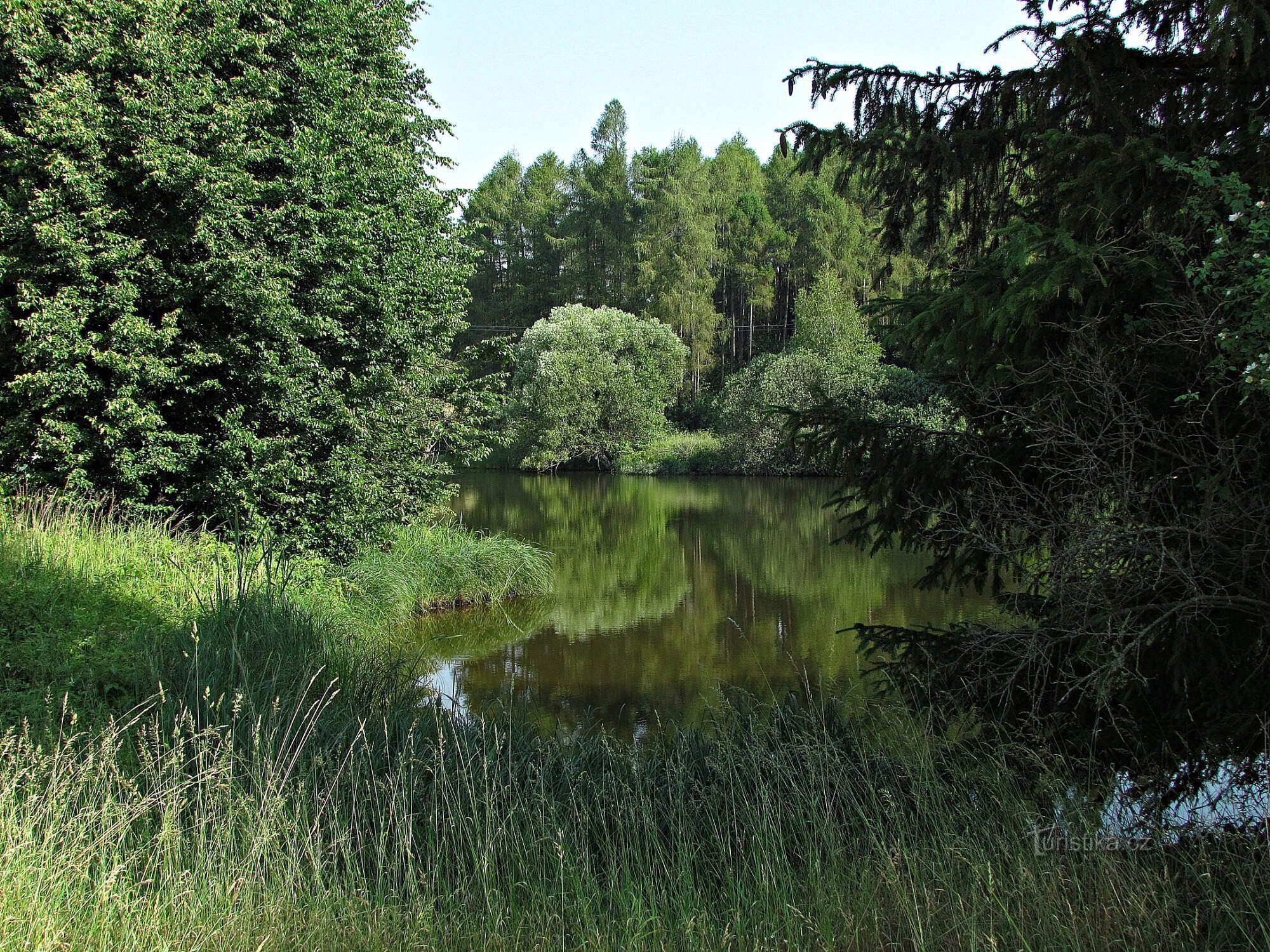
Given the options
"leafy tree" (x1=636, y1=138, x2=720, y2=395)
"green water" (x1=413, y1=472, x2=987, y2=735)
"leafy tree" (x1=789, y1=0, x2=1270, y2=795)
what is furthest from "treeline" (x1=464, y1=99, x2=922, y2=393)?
"leafy tree" (x1=789, y1=0, x2=1270, y2=795)

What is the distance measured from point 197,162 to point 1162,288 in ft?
27.7

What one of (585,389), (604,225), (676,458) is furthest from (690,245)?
(676,458)

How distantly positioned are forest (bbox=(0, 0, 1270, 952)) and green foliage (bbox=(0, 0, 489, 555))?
6 centimetres

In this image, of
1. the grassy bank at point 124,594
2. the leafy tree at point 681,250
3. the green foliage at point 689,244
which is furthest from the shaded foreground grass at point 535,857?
the leafy tree at point 681,250

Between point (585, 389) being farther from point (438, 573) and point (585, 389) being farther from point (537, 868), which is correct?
point (537, 868)

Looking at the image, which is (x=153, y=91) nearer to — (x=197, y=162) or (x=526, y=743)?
(x=197, y=162)

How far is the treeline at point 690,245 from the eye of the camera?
143ft

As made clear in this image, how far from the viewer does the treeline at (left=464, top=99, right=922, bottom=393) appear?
43688 mm

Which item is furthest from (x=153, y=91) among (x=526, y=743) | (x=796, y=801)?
(x=796, y=801)

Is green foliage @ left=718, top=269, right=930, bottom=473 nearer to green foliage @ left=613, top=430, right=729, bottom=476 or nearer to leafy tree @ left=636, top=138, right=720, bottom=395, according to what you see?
green foliage @ left=613, top=430, right=729, bottom=476

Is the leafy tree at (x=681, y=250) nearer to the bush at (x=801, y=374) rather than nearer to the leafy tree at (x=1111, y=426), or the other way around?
the bush at (x=801, y=374)

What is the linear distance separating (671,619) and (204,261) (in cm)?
678

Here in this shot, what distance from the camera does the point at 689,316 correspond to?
146 ft

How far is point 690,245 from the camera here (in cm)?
4388
